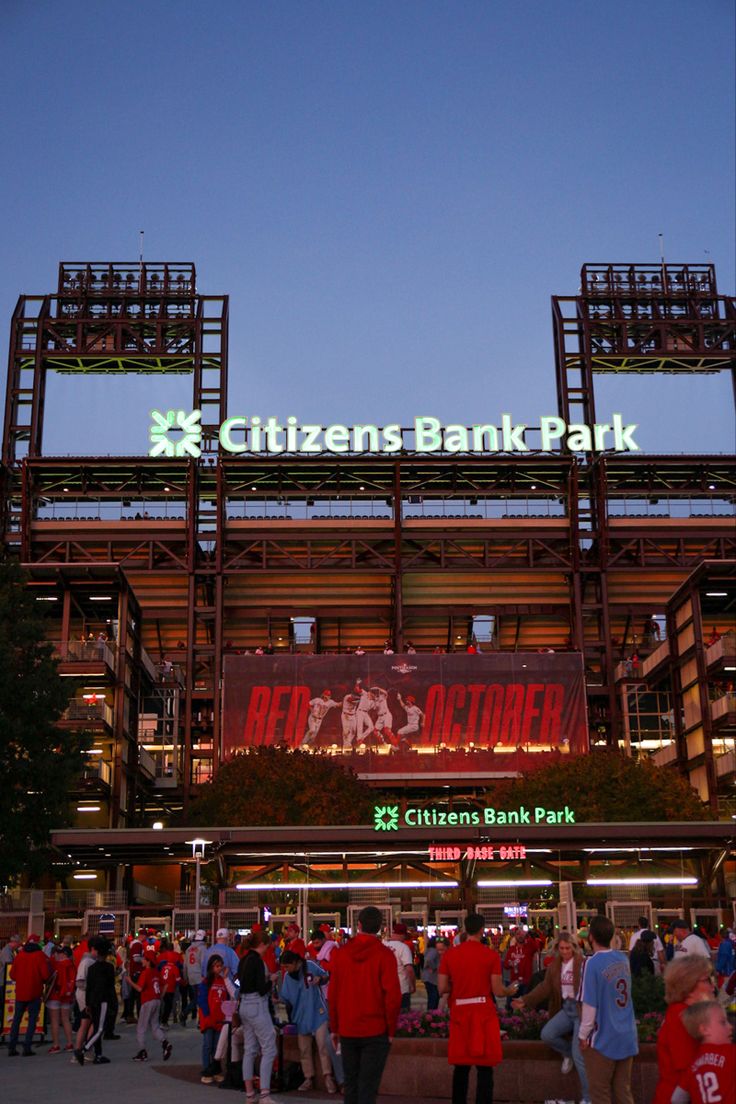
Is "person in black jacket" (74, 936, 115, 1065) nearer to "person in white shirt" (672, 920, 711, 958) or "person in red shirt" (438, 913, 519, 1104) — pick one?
"person in white shirt" (672, 920, 711, 958)

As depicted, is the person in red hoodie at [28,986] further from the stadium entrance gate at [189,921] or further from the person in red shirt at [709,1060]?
the person in red shirt at [709,1060]

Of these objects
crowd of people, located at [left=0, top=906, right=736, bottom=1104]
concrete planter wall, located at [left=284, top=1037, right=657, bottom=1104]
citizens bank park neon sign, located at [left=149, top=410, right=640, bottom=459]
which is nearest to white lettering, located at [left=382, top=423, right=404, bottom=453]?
citizens bank park neon sign, located at [left=149, top=410, right=640, bottom=459]

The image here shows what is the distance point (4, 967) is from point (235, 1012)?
12469mm

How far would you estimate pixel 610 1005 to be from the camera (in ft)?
42.9

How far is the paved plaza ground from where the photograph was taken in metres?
18.5

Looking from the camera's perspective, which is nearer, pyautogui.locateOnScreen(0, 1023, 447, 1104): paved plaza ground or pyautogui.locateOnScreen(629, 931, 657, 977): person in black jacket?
pyautogui.locateOnScreen(0, 1023, 447, 1104): paved plaza ground

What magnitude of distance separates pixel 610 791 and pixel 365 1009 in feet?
182

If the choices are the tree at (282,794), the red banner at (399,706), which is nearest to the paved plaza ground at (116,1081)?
the tree at (282,794)

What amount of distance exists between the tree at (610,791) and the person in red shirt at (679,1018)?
57114 millimetres

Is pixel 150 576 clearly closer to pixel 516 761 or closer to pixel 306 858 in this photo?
pixel 516 761

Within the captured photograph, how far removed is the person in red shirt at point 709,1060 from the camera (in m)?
7.98

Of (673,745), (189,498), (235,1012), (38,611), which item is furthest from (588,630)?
(235,1012)

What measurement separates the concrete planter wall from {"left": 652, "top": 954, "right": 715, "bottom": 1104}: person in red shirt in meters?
8.75

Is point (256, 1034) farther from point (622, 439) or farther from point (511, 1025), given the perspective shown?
point (622, 439)
